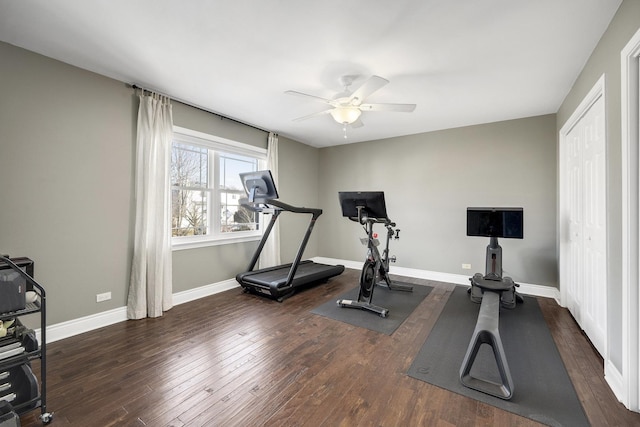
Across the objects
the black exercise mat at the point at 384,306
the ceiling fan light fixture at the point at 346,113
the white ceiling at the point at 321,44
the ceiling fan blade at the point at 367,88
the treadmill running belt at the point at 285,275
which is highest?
the white ceiling at the point at 321,44

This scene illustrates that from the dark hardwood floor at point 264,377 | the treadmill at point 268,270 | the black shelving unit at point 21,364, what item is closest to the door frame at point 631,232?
the dark hardwood floor at point 264,377

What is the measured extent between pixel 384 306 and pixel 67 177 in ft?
12.3

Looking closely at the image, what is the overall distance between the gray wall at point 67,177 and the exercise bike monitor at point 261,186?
4.48 feet

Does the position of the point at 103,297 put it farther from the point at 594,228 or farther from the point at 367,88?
the point at 594,228

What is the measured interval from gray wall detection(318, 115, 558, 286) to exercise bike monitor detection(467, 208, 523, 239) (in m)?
0.82

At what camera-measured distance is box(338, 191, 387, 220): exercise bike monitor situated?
130 inches

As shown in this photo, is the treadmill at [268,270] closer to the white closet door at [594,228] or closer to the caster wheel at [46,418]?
the caster wheel at [46,418]

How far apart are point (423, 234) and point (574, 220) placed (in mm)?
2075

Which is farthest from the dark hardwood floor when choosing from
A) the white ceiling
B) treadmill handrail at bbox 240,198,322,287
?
the white ceiling

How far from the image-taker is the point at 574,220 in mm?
3119

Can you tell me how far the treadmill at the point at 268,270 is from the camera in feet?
11.8

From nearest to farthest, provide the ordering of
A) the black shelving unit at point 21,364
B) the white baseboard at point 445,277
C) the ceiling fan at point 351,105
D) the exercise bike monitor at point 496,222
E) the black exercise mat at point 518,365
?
the black shelving unit at point 21,364
the black exercise mat at point 518,365
the ceiling fan at point 351,105
the exercise bike monitor at point 496,222
the white baseboard at point 445,277

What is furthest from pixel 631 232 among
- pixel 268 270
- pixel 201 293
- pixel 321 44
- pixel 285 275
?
pixel 201 293

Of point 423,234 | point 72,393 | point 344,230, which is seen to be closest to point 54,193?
point 72,393
